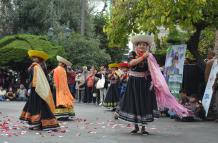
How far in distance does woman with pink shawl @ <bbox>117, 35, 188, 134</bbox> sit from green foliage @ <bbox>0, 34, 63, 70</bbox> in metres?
17.3

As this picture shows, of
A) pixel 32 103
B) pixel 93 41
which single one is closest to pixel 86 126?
pixel 32 103

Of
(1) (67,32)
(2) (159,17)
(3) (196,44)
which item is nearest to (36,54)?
(2) (159,17)

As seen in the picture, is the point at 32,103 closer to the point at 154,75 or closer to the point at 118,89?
the point at 154,75

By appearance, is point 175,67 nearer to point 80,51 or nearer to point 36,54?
point 36,54

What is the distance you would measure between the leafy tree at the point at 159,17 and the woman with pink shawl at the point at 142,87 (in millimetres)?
2491

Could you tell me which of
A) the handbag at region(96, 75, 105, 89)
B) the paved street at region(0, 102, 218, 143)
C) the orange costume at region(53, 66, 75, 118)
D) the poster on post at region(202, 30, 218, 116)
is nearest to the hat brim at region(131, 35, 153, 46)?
the paved street at region(0, 102, 218, 143)

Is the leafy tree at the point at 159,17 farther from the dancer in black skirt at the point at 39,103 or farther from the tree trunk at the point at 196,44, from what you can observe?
the dancer in black skirt at the point at 39,103

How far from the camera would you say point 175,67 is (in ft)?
56.4

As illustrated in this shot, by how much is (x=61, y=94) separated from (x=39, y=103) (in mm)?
2419

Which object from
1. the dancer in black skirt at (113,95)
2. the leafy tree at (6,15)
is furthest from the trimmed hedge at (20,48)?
the dancer in black skirt at (113,95)

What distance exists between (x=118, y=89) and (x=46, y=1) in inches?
794

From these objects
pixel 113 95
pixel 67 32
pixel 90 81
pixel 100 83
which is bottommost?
pixel 113 95

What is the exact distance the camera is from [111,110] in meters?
20.4

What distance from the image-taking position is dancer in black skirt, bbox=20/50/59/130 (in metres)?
12.8
